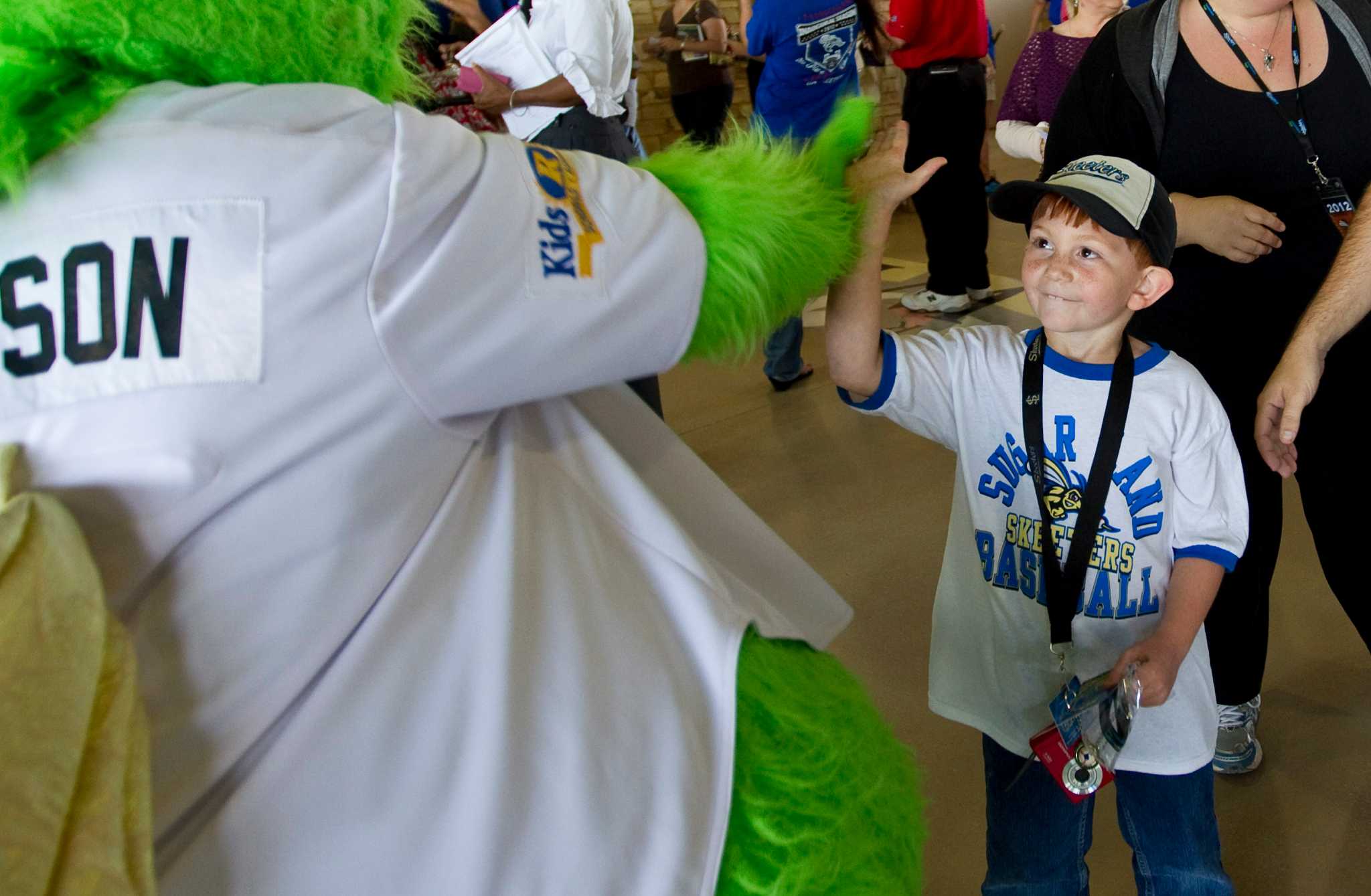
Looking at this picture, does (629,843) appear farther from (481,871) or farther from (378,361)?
(378,361)

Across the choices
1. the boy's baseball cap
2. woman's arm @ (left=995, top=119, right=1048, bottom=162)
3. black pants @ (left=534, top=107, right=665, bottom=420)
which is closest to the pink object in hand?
black pants @ (left=534, top=107, right=665, bottom=420)

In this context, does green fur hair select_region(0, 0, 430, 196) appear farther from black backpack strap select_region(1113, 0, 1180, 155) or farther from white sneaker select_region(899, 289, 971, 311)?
white sneaker select_region(899, 289, 971, 311)

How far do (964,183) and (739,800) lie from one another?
12.9 feet

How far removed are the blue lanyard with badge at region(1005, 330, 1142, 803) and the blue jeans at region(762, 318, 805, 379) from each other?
2.30m

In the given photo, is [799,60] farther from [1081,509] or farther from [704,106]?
[1081,509]

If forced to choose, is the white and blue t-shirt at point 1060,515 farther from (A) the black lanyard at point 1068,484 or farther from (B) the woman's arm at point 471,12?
(B) the woman's arm at point 471,12

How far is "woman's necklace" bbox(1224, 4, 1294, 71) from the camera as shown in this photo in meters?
1.49

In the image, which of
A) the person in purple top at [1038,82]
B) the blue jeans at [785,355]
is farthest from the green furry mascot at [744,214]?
the blue jeans at [785,355]

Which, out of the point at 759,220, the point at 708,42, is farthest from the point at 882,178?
the point at 708,42

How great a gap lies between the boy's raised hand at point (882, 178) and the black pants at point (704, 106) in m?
4.58

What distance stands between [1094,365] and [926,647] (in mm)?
1138

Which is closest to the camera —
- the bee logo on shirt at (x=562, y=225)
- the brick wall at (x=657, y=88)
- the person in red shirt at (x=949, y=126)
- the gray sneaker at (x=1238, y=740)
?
the bee logo on shirt at (x=562, y=225)

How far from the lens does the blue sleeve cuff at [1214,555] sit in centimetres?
122

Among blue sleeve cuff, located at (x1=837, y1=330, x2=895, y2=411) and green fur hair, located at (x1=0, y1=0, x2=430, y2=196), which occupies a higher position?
green fur hair, located at (x1=0, y1=0, x2=430, y2=196)
